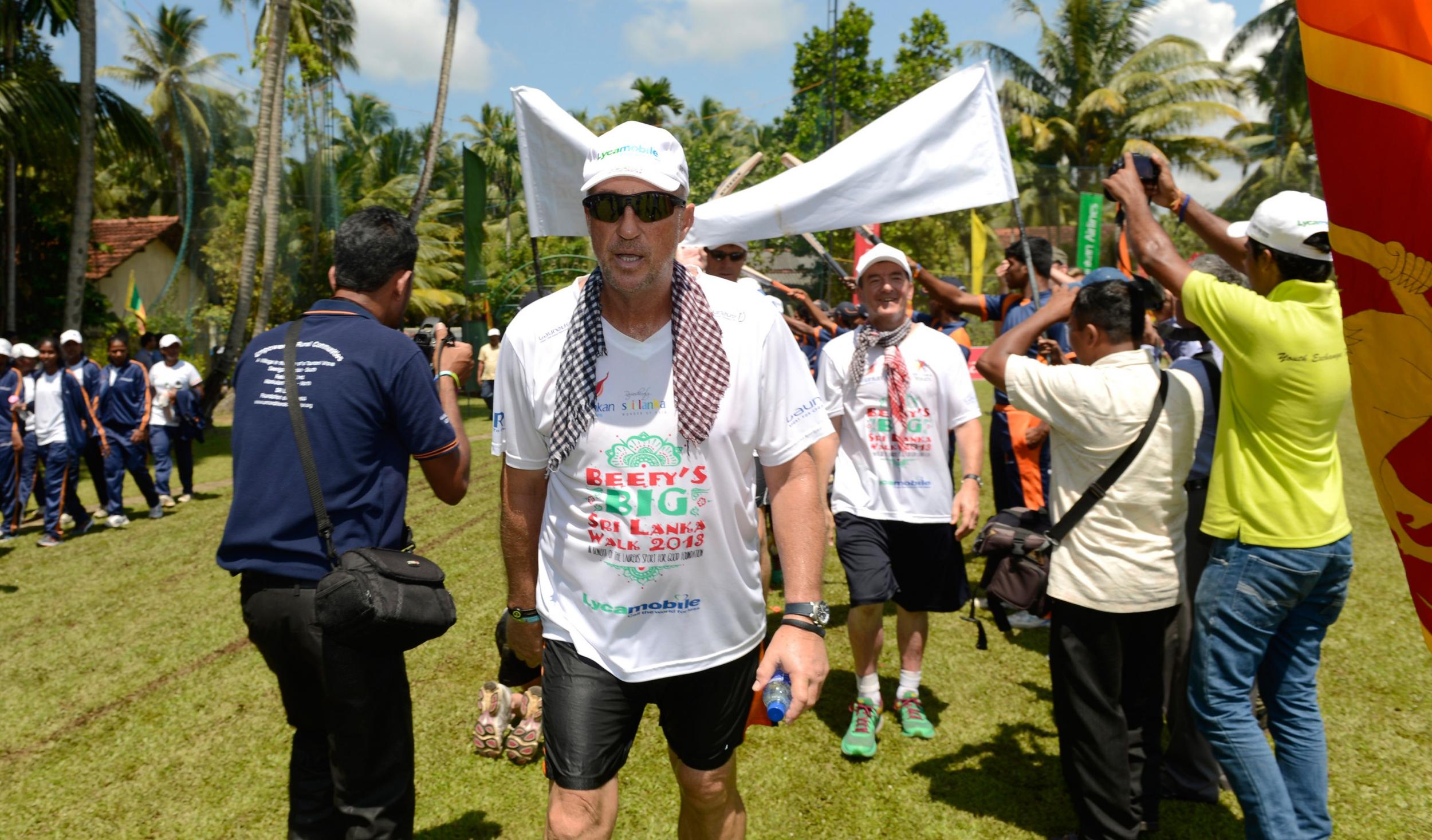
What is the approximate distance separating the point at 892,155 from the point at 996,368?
1.36 m

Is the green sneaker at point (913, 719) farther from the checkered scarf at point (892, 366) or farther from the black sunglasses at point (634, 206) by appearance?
the black sunglasses at point (634, 206)

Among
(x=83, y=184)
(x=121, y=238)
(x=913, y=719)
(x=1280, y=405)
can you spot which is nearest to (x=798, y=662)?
(x=1280, y=405)

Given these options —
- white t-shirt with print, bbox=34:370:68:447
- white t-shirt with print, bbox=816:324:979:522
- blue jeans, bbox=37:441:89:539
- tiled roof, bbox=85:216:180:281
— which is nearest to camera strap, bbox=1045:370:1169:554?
white t-shirt with print, bbox=816:324:979:522

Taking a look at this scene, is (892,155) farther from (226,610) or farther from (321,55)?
(321,55)

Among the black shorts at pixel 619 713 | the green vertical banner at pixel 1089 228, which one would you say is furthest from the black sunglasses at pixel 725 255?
the green vertical banner at pixel 1089 228

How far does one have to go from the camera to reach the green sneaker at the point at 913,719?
15.0 ft

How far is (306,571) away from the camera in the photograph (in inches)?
108

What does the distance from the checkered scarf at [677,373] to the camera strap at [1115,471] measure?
5.26 ft

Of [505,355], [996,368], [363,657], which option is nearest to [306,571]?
[363,657]

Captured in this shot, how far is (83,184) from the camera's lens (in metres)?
16.7

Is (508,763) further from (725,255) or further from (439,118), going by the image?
(439,118)

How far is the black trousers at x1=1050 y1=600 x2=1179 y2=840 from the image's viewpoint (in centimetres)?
327

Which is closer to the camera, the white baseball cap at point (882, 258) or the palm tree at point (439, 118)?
the white baseball cap at point (882, 258)

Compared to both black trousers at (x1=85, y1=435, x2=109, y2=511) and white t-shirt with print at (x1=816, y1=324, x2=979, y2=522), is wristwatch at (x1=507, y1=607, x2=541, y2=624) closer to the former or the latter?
white t-shirt with print at (x1=816, y1=324, x2=979, y2=522)
